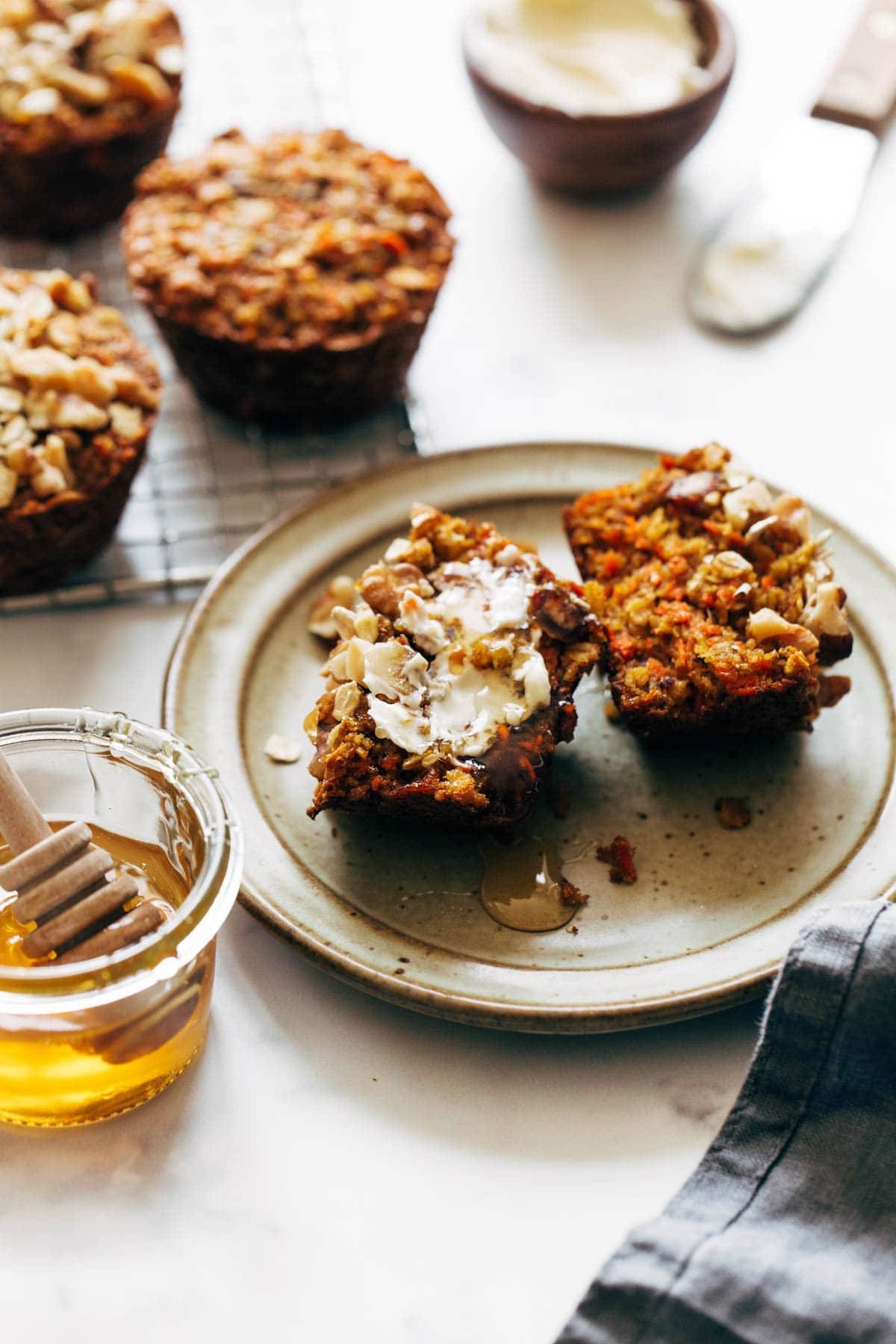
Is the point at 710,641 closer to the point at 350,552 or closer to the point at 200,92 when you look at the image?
the point at 350,552

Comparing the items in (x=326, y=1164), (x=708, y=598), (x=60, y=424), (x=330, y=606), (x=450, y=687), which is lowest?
(x=326, y=1164)

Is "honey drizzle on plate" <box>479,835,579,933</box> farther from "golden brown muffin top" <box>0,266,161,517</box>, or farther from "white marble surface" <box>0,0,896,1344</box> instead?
"golden brown muffin top" <box>0,266,161,517</box>

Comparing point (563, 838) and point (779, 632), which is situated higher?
point (779, 632)

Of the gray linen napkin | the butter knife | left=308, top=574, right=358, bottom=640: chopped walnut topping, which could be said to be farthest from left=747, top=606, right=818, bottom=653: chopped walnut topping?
the butter knife

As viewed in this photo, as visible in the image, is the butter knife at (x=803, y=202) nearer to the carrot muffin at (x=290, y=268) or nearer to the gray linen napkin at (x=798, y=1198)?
the carrot muffin at (x=290, y=268)

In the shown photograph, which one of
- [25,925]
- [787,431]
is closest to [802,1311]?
[25,925]

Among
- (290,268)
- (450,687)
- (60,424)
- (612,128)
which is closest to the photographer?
(450,687)

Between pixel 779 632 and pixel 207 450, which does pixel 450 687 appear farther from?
pixel 207 450

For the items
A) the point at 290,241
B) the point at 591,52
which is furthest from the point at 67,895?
the point at 591,52
